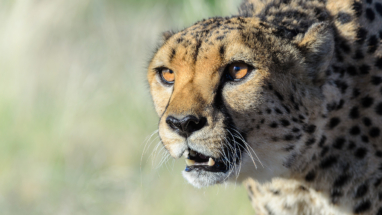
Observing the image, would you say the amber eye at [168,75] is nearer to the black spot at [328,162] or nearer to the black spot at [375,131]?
the black spot at [328,162]

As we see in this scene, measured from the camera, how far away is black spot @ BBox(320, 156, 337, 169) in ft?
7.55

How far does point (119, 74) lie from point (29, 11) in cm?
98

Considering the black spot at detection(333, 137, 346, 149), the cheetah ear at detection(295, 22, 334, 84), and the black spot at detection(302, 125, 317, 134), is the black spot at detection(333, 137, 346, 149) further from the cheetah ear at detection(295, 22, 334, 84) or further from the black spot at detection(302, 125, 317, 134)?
the cheetah ear at detection(295, 22, 334, 84)

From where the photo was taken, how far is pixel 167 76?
2324 millimetres

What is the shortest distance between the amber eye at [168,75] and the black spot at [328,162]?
851mm

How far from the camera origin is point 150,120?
3869mm

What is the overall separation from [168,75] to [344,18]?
96 cm

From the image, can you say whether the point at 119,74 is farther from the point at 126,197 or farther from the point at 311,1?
the point at 311,1

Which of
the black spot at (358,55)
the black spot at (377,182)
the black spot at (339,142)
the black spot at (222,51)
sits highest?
the black spot at (222,51)

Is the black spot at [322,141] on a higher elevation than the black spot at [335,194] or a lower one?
higher

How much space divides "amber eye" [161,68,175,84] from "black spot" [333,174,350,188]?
3.16ft

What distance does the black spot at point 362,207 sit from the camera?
233 cm

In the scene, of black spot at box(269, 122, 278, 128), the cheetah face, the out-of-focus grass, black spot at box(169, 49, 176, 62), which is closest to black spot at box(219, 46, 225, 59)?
the cheetah face

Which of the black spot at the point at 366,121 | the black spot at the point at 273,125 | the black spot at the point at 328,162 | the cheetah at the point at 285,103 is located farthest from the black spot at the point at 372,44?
the black spot at the point at 273,125
